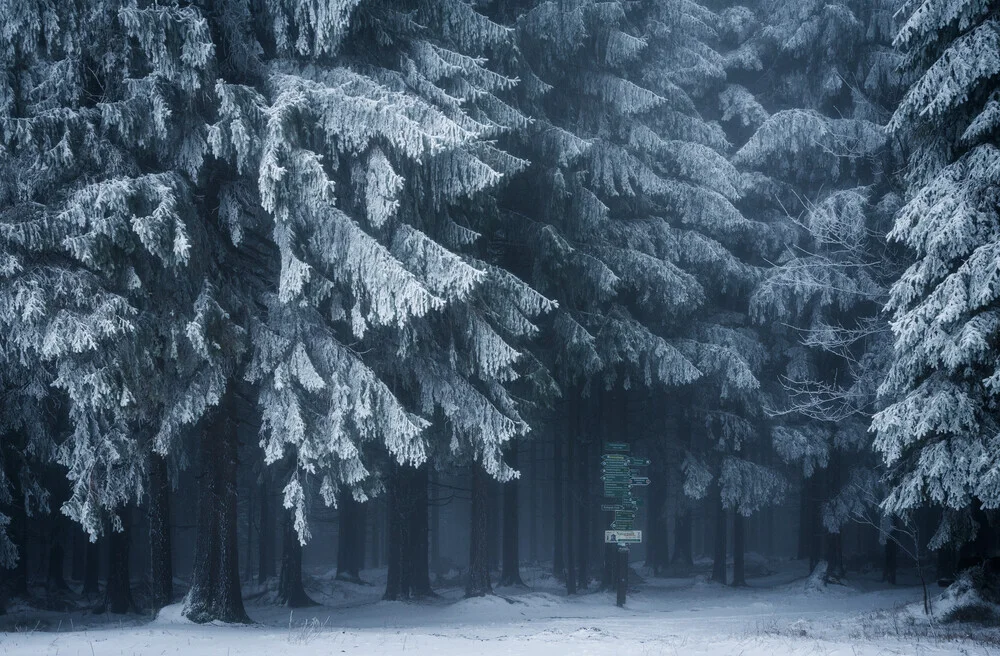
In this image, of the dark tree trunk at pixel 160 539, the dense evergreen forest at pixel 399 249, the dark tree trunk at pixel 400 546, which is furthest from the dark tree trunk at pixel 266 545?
the dark tree trunk at pixel 160 539

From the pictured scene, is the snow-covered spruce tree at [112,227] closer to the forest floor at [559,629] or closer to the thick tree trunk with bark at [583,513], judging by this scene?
the forest floor at [559,629]

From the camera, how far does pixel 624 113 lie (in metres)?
17.2

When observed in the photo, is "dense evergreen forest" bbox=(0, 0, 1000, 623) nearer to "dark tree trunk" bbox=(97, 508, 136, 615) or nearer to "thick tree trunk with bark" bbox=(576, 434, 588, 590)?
"dark tree trunk" bbox=(97, 508, 136, 615)

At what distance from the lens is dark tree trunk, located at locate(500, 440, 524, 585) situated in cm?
2042

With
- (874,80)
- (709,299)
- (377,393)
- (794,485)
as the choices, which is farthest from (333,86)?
(794,485)

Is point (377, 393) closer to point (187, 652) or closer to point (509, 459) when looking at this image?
point (187, 652)

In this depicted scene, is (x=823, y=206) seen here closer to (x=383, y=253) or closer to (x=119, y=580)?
(x=383, y=253)

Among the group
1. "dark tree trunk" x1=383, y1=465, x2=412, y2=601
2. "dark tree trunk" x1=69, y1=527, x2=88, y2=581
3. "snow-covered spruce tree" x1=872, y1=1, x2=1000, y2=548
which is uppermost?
"snow-covered spruce tree" x1=872, y1=1, x2=1000, y2=548

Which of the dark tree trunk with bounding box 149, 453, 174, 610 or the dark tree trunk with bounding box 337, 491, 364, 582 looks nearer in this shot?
the dark tree trunk with bounding box 149, 453, 174, 610

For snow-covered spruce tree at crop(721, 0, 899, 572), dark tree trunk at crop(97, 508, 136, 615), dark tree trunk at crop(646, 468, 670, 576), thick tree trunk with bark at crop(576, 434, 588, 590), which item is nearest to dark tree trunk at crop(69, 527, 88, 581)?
dark tree trunk at crop(97, 508, 136, 615)

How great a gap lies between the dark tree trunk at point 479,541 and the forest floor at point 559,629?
609 mm

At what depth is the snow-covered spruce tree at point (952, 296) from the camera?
1078cm

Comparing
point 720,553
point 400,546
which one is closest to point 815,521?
point 720,553

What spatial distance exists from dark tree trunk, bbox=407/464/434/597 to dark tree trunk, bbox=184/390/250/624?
6.54 meters
